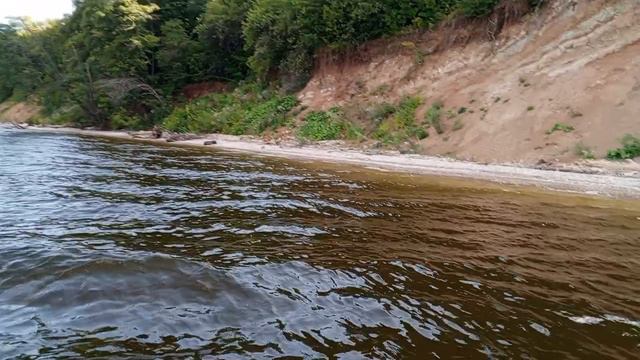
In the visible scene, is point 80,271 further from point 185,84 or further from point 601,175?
point 185,84

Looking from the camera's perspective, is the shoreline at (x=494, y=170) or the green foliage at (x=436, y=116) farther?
the green foliage at (x=436, y=116)

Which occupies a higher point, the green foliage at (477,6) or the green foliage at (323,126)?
the green foliage at (477,6)

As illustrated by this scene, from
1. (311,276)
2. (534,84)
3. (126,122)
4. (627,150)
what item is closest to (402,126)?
(534,84)

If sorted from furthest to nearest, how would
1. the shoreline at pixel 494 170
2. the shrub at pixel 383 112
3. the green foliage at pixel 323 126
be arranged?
the green foliage at pixel 323 126 → the shrub at pixel 383 112 → the shoreline at pixel 494 170

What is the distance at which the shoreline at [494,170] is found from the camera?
37.3 ft

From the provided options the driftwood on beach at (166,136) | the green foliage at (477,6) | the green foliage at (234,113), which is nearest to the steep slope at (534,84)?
the green foliage at (477,6)

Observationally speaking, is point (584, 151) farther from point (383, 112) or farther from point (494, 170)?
point (383, 112)

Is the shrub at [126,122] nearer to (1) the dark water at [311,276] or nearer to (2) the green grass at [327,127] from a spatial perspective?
(2) the green grass at [327,127]

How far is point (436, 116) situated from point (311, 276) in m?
15.1

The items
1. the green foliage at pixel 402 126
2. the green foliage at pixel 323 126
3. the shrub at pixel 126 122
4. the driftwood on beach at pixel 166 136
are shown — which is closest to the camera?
the green foliage at pixel 402 126

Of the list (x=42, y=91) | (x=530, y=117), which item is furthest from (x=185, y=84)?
(x=530, y=117)

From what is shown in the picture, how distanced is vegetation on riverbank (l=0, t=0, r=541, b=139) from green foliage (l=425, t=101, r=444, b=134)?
0.60m

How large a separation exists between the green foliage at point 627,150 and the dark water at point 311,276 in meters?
3.99

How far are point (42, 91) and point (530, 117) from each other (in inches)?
1764
